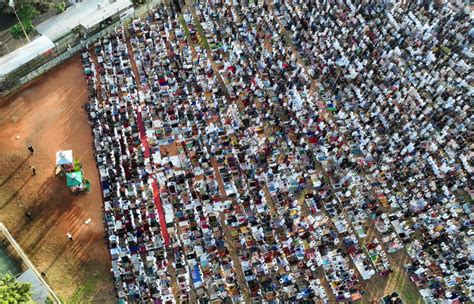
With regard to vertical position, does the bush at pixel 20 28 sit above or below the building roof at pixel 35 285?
above

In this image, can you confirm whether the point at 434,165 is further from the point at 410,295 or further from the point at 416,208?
the point at 410,295

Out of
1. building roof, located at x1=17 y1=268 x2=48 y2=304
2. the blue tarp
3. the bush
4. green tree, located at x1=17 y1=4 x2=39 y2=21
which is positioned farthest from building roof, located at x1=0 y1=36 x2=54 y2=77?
the blue tarp

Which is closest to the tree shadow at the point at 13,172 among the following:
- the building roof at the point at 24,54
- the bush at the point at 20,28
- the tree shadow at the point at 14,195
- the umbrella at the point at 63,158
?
the tree shadow at the point at 14,195

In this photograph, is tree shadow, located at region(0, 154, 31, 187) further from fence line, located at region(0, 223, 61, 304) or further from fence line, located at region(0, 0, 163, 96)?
fence line, located at region(0, 0, 163, 96)

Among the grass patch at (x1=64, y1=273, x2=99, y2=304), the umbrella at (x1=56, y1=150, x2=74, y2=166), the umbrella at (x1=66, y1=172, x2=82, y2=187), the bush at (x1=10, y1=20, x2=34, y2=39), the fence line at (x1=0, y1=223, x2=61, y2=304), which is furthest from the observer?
the bush at (x1=10, y1=20, x2=34, y2=39)

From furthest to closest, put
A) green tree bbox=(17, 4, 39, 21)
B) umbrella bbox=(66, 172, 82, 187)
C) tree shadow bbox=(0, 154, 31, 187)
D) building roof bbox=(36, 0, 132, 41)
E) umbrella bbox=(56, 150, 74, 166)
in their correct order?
building roof bbox=(36, 0, 132, 41) → green tree bbox=(17, 4, 39, 21) → tree shadow bbox=(0, 154, 31, 187) → umbrella bbox=(56, 150, 74, 166) → umbrella bbox=(66, 172, 82, 187)

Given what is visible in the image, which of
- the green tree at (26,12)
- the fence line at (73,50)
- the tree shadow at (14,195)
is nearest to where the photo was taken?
the tree shadow at (14,195)

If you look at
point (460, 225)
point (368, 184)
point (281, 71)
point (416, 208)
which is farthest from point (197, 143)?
point (460, 225)

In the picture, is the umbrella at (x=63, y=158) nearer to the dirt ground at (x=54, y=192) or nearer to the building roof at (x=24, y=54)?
the dirt ground at (x=54, y=192)

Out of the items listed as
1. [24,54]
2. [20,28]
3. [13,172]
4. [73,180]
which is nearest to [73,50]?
[24,54]
